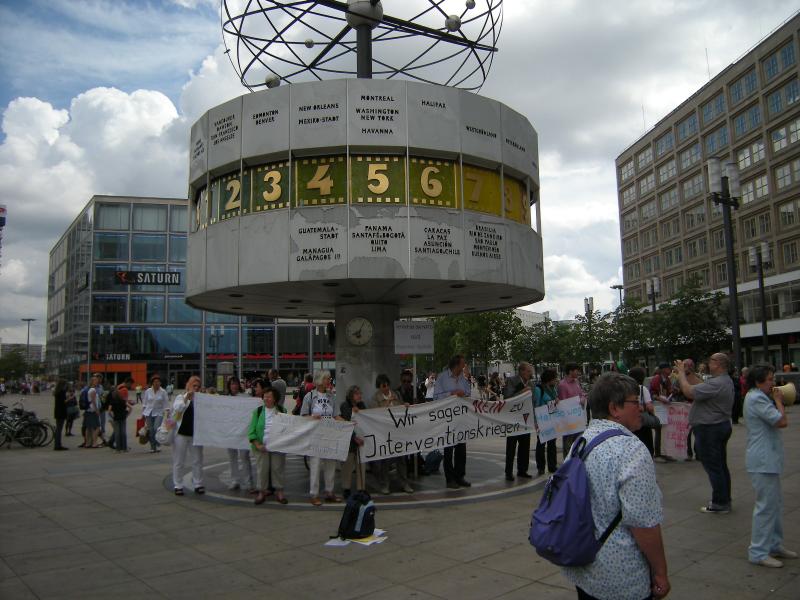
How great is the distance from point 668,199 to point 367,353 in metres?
65.8

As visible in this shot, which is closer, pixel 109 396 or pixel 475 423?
pixel 475 423

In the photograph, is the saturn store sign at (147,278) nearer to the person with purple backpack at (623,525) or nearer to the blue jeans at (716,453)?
the blue jeans at (716,453)

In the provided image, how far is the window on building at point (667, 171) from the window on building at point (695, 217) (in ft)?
16.7

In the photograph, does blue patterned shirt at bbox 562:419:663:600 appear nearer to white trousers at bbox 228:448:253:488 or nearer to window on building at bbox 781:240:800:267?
white trousers at bbox 228:448:253:488

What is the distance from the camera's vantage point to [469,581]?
19.2ft

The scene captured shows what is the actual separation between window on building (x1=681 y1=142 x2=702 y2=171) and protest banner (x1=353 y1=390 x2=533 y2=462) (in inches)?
2399

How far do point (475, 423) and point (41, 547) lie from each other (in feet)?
22.0

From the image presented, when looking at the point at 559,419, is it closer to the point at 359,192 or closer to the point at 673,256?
the point at 359,192

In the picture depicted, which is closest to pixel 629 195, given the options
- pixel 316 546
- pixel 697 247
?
pixel 697 247

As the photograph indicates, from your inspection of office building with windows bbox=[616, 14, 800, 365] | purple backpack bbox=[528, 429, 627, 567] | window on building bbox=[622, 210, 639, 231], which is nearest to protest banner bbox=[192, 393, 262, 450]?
purple backpack bbox=[528, 429, 627, 567]

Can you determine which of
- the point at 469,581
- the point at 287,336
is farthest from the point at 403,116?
the point at 287,336

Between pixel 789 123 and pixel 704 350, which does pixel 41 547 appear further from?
pixel 789 123

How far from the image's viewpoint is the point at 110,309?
6844 centimetres

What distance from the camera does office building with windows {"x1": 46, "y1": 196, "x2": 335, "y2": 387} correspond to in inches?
2687
